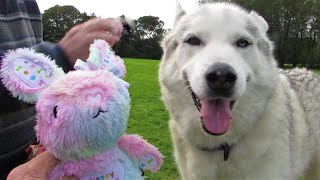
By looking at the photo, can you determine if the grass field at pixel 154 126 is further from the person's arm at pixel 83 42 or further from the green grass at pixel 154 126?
the person's arm at pixel 83 42

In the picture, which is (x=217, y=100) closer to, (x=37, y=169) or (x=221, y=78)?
(x=221, y=78)

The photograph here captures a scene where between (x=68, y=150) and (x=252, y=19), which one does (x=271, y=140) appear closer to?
(x=252, y=19)

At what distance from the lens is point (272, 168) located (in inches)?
123

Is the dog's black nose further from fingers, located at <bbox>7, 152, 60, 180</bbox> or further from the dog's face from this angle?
fingers, located at <bbox>7, 152, 60, 180</bbox>

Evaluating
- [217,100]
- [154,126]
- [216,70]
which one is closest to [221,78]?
[216,70]

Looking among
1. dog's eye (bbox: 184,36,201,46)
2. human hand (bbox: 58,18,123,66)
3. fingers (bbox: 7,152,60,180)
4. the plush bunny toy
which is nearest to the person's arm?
human hand (bbox: 58,18,123,66)

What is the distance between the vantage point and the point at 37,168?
87.7 inches

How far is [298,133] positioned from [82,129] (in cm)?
230

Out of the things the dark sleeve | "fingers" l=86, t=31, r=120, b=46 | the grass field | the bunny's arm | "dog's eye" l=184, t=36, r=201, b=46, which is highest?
"fingers" l=86, t=31, r=120, b=46

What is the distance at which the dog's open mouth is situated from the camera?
9.13 feet

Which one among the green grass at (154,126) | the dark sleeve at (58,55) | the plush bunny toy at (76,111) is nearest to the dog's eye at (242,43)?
the plush bunny toy at (76,111)

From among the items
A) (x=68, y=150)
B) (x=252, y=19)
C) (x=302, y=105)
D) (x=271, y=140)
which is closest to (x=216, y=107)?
(x=271, y=140)

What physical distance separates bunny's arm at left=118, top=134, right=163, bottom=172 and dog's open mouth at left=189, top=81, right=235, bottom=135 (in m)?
0.43

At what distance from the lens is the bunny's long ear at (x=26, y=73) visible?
2287 millimetres
